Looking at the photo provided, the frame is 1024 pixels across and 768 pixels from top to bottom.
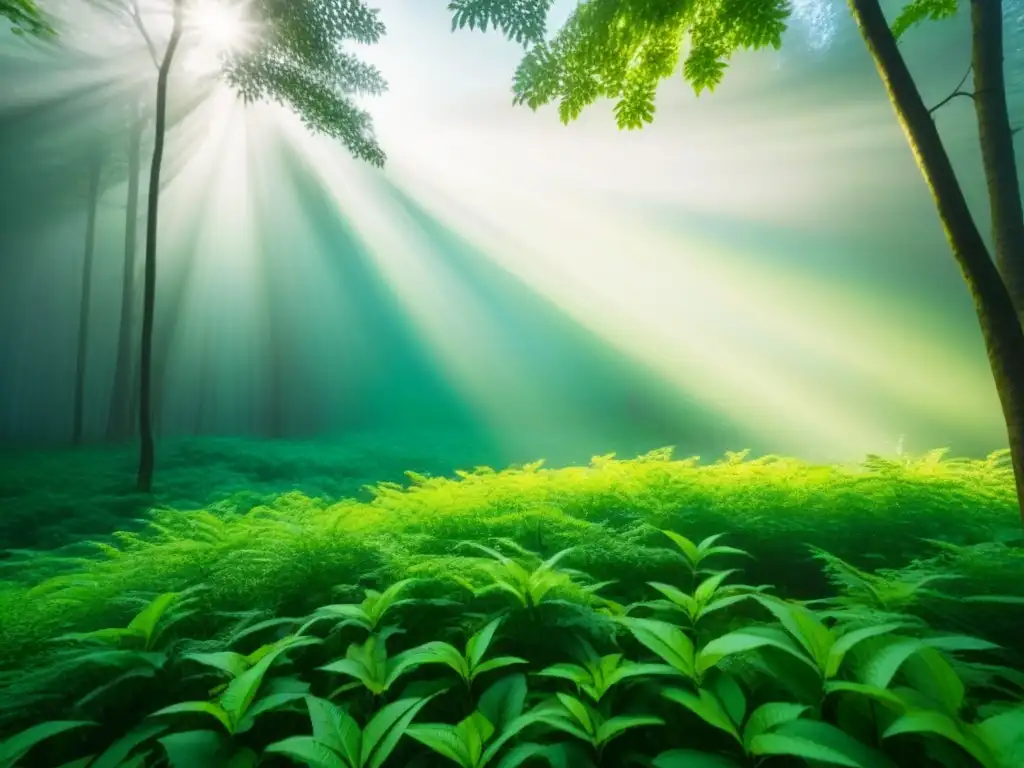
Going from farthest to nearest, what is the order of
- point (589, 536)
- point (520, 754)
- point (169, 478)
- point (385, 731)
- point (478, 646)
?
1. point (169, 478)
2. point (589, 536)
3. point (478, 646)
4. point (385, 731)
5. point (520, 754)

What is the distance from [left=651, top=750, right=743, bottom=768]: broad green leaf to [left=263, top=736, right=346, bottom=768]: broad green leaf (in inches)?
28.1

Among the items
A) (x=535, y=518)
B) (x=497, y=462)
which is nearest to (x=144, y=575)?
(x=535, y=518)

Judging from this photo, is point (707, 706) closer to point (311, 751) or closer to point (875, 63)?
point (311, 751)

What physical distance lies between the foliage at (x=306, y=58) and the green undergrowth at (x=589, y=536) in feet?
23.7

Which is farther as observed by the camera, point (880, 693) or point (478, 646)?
point (478, 646)

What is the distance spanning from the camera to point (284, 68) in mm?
8133

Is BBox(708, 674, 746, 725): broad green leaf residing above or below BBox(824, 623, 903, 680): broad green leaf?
below

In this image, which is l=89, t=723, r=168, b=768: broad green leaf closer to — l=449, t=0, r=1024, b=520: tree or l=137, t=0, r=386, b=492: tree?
l=449, t=0, r=1024, b=520: tree

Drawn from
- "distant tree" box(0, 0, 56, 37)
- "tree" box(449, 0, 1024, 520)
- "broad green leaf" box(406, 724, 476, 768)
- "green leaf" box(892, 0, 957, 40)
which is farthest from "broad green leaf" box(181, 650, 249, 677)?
"distant tree" box(0, 0, 56, 37)

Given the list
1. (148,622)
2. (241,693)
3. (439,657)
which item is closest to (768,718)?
(439,657)

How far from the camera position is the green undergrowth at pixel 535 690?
1.14 meters

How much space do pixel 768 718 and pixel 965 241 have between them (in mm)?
2218

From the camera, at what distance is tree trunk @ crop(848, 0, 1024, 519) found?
204 cm

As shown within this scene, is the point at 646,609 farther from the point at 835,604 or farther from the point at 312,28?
the point at 312,28
